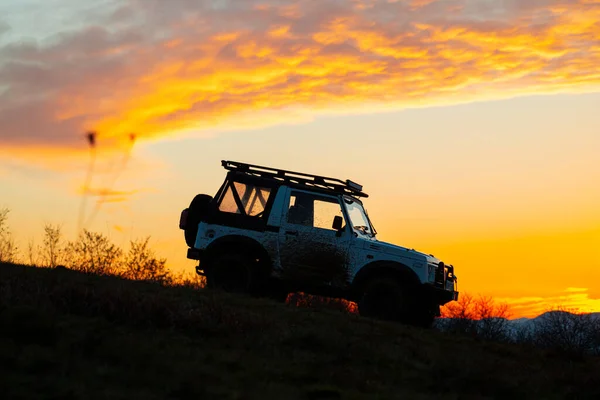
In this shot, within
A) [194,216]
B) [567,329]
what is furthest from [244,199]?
[567,329]

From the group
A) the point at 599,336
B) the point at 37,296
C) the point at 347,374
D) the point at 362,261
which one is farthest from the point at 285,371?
the point at 599,336

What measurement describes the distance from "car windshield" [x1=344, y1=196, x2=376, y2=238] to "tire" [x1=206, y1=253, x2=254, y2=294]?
2.18 meters

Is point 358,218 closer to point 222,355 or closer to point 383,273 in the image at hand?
point 383,273

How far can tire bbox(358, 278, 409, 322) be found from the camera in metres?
15.8

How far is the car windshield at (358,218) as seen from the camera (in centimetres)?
1633

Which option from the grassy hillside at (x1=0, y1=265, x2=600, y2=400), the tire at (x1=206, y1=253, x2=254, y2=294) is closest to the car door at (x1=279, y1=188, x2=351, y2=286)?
the tire at (x1=206, y1=253, x2=254, y2=294)

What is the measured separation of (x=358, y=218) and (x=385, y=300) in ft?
5.92

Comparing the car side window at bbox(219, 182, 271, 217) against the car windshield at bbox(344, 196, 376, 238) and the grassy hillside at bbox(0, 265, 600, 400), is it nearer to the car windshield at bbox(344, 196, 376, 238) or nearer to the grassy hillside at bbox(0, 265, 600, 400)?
the car windshield at bbox(344, 196, 376, 238)

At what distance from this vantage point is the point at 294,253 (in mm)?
16125

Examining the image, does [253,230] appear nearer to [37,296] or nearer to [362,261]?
[362,261]

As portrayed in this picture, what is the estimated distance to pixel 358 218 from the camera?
54.9 ft

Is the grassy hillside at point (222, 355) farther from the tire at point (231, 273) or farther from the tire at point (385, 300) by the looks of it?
the tire at point (231, 273)

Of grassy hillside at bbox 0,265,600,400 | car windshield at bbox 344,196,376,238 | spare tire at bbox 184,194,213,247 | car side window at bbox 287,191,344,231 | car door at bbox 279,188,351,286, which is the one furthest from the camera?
spare tire at bbox 184,194,213,247

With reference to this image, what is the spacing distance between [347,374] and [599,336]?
10189 millimetres
